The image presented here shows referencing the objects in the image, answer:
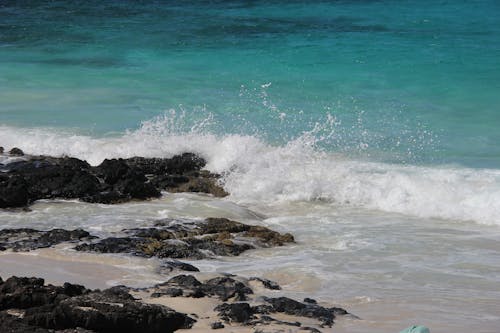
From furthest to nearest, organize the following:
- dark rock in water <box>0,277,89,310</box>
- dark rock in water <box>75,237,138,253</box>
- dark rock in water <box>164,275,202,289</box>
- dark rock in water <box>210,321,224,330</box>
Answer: dark rock in water <box>75,237,138,253</box> < dark rock in water <box>164,275,202,289</box> < dark rock in water <box>210,321,224,330</box> < dark rock in water <box>0,277,89,310</box>

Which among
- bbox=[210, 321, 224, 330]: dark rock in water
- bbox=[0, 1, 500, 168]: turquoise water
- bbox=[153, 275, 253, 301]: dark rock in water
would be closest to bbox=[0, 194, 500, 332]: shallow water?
bbox=[153, 275, 253, 301]: dark rock in water

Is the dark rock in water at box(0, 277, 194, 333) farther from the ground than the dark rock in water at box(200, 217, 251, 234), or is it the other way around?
the dark rock in water at box(0, 277, 194, 333)

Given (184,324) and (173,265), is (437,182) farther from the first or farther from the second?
(184,324)

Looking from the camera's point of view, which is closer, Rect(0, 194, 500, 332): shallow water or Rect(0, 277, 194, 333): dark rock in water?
Rect(0, 277, 194, 333): dark rock in water

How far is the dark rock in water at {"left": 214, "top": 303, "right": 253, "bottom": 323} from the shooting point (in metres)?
8.62

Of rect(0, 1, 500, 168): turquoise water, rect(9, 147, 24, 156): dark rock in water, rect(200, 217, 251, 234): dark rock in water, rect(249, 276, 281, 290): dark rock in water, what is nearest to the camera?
rect(249, 276, 281, 290): dark rock in water

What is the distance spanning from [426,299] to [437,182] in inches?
250

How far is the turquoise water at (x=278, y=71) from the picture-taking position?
2041 centimetres

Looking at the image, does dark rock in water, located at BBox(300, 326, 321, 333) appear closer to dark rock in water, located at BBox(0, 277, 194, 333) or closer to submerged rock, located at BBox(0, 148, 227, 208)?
dark rock in water, located at BBox(0, 277, 194, 333)

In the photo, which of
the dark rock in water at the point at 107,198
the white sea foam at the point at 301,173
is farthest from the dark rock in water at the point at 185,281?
the white sea foam at the point at 301,173

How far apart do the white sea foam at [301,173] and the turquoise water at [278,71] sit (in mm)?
983

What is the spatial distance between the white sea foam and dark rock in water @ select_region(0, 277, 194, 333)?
6.95 meters

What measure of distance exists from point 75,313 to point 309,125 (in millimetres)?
13371

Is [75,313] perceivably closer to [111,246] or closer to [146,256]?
[146,256]
